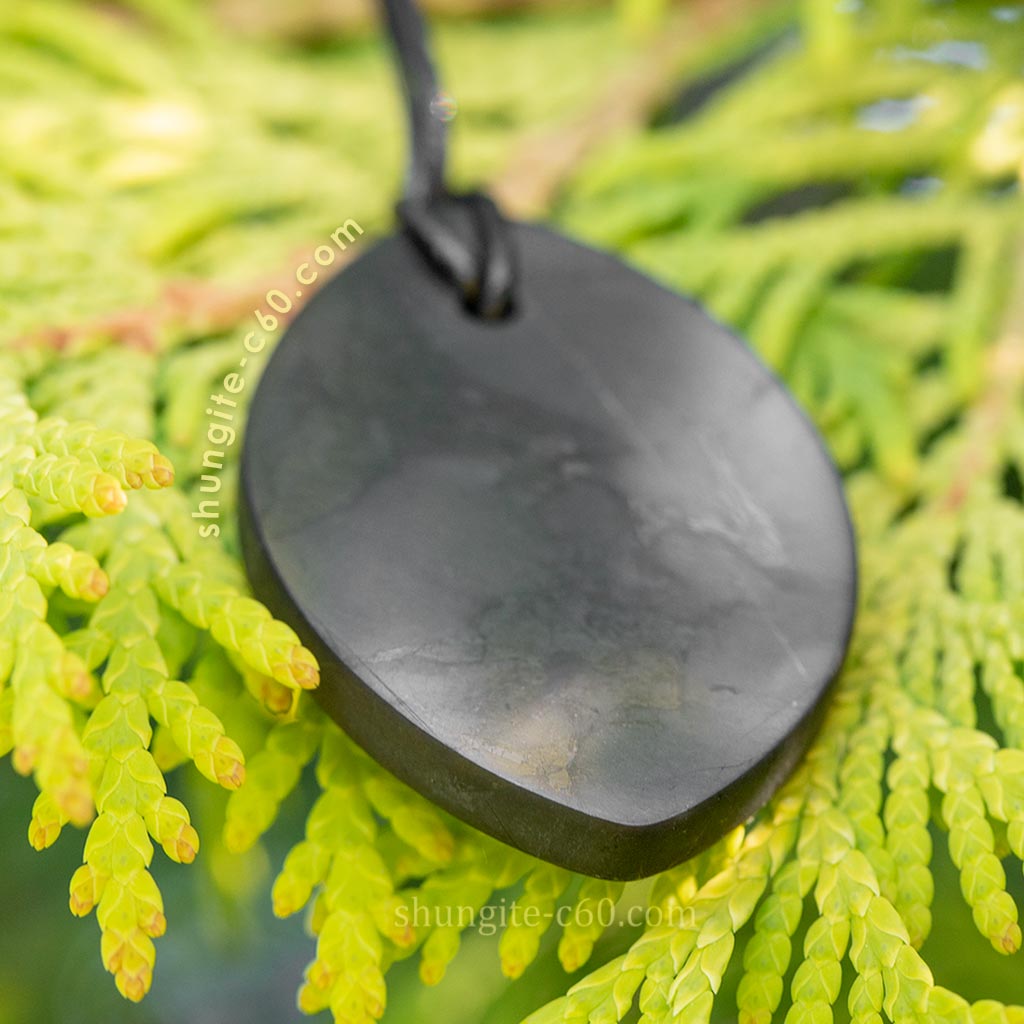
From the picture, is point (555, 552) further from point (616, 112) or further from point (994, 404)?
point (616, 112)

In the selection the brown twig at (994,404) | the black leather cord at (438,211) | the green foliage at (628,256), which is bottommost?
the brown twig at (994,404)

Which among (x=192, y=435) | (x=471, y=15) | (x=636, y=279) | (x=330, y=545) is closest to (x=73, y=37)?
(x=471, y=15)

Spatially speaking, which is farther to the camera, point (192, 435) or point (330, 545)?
point (192, 435)

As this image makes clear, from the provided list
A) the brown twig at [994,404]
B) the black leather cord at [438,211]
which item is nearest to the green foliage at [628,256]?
the brown twig at [994,404]

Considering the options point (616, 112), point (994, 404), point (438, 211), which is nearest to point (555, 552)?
point (438, 211)

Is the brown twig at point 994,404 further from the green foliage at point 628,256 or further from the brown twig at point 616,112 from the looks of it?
the brown twig at point 616,112

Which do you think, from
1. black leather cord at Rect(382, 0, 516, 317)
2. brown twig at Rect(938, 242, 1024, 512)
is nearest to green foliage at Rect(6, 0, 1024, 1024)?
brown twig at Rect(938, 242, 1024, 512)

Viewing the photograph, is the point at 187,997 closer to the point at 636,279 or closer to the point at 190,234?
the point at 190,234
